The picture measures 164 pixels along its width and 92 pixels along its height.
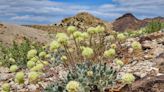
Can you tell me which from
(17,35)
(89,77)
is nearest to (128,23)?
(17,35)

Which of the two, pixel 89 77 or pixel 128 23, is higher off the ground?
pixel 89 77

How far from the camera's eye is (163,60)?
856 cm

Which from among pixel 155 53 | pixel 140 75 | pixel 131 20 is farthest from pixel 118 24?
pixel 140 75

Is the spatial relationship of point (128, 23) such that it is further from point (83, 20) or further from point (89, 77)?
point (89, 77)

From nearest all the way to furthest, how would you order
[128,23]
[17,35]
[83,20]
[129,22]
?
[17,35], [83,20], [128,23], [129,22]

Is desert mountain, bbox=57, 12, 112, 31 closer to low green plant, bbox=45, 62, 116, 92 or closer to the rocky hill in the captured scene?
the rocky hill

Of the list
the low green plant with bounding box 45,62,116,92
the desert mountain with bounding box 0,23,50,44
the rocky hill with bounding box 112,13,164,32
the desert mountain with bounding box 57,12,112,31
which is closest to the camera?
the low green plant with bounding box 45,62,116,92

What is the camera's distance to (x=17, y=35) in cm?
2781

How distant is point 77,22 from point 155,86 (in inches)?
1082

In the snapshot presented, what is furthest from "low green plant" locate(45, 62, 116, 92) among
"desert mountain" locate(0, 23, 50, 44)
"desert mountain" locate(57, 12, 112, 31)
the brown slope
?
the brown slope

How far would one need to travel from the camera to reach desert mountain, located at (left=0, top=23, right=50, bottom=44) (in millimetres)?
26625

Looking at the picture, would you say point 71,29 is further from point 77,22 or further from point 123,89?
point 77,22

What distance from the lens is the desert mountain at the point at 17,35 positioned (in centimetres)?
2662

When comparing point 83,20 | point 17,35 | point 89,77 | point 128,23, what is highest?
point 89,77
